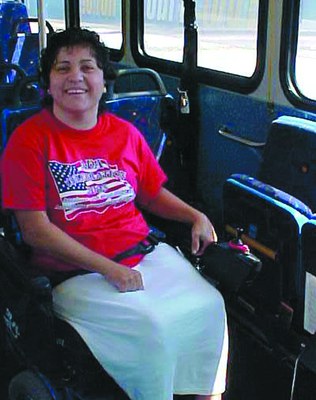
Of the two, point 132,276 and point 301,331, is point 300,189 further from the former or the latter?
point 132,276

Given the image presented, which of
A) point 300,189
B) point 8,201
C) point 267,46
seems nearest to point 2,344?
point 8,201

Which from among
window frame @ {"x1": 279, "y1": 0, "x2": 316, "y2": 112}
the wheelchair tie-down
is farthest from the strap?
window frame @ {"x1": 279, "y1": 0, "x2": 316, "y2": 112}

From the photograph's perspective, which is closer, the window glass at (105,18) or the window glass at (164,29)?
the window glass at (164,29)

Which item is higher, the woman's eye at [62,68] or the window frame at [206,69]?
the woman's eye at [62,68]

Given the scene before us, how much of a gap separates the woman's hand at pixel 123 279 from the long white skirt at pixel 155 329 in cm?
2

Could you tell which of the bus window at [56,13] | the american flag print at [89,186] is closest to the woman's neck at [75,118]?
the american flag print at [89,186]

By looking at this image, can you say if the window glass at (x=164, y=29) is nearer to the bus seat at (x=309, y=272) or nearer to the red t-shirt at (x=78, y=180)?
the red t-shirt at (x=78, y=180)

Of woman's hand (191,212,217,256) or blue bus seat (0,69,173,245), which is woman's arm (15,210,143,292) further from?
blue bus seat (0,69,173,245)

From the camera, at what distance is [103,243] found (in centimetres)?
183

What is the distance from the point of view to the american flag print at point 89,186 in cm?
179

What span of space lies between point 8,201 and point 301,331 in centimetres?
97

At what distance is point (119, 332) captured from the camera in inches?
65.6

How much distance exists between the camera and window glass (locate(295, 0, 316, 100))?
97.5 inches

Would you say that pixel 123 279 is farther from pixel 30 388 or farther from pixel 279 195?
pixel 279 195
